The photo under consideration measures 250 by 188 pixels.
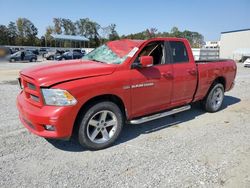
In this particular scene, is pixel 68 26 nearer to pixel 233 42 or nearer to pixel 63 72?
pixel 233 42

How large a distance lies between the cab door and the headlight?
1.16m

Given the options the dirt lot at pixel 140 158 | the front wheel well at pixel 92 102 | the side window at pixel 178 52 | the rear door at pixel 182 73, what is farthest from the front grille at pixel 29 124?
the side window at pixel 178 52

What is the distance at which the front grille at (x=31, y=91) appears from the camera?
3490mm

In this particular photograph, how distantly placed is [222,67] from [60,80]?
14.9 feet

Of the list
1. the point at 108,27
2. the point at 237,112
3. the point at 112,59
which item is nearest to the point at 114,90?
the point at 112,59

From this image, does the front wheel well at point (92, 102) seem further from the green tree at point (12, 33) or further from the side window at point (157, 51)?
the green tree at point (12, 33)

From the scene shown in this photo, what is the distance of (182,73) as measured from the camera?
4.89 m

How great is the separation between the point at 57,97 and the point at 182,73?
275cm

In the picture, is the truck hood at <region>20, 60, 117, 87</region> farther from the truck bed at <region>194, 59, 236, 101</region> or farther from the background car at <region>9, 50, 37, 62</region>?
the background car at <region>9, 50, 37, 62</region>

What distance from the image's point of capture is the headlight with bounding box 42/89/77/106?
11.0 feet

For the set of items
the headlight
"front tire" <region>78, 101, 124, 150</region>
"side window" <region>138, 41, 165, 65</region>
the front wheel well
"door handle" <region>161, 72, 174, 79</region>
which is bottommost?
"front tire" <region>78, 101, 124, 150</region>

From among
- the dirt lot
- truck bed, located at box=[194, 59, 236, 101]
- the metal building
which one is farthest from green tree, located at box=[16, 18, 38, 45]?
the dirt lot

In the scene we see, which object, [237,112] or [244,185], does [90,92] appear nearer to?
[244,185]

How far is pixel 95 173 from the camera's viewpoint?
3221 millimetres
